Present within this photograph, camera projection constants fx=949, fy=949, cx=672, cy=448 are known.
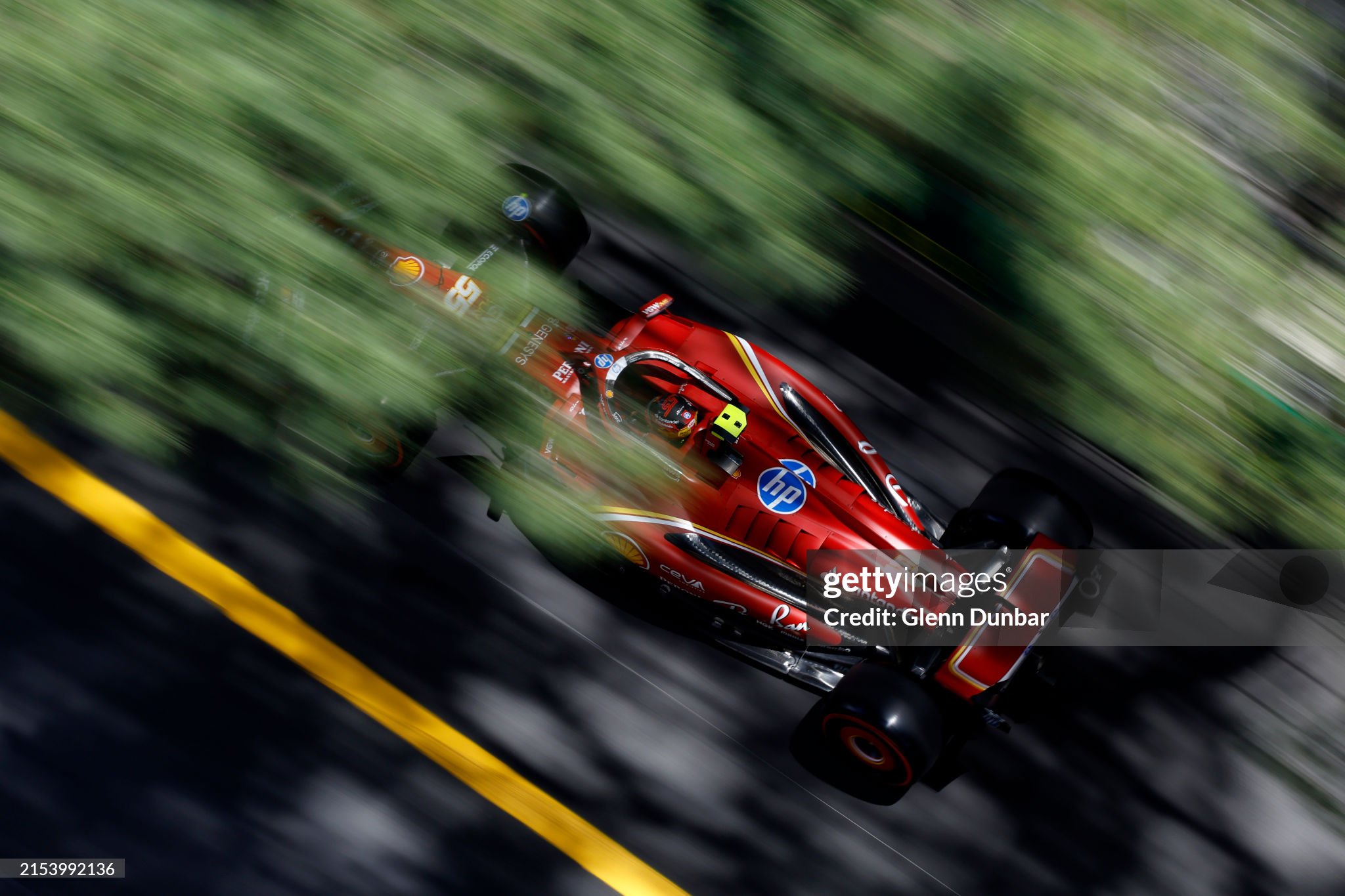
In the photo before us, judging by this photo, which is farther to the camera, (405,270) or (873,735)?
(873,735)

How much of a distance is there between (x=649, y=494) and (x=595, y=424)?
Answer: 314mm

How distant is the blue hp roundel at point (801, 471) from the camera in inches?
137

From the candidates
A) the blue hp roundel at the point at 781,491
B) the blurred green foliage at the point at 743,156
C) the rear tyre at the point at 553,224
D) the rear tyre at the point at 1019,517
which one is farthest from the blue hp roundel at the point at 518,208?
the rear tyre at the point at 1019,517

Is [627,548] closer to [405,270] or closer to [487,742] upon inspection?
[487,742]

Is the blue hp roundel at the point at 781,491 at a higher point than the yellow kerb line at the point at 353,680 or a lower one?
higher

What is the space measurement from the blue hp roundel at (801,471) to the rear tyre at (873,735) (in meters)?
0.68

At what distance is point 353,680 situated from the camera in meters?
3.88

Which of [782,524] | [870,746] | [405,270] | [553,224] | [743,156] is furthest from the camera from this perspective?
[553,224]

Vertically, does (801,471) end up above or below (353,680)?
above

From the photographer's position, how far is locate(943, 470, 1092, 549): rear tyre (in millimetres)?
3572

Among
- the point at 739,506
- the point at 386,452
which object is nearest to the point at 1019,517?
the point at 739,506

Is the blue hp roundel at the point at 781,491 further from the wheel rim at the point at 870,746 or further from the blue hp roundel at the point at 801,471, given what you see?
the wheel rim at the point at 870,746

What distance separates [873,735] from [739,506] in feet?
3.12

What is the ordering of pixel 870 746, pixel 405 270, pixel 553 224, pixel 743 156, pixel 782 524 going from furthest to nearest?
pixel 553 224, pixel 870 746, pixel 782 524, pixel 405 270, pixel 743 156
